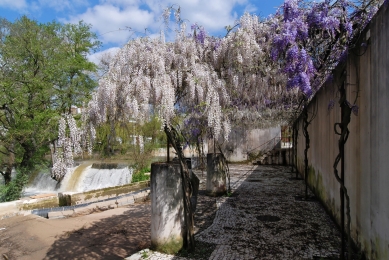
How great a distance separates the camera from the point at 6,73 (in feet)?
40.2

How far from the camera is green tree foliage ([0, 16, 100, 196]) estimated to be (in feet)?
38.7

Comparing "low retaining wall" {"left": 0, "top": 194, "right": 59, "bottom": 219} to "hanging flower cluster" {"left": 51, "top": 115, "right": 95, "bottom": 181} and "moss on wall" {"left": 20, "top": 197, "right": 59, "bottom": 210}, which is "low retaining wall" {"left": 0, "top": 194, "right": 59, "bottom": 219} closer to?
"moss on wall" {"left": 20, "top": 197, "right": 59, "bottom": 210}

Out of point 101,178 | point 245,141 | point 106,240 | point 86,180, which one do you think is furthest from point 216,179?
point 86,180

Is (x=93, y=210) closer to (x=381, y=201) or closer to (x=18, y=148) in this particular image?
(x=381, y=201)

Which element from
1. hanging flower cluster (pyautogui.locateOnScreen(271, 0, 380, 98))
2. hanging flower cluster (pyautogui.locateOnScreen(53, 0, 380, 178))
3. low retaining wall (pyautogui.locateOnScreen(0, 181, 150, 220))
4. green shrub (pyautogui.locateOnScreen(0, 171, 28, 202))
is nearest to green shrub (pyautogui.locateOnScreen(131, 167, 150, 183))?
low retaining wall (pyautogui.locateOnScreen(0, 181, 150, 220))

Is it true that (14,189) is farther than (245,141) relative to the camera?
No

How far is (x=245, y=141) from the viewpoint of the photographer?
15.8 m

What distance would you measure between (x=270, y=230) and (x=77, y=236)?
386 cm

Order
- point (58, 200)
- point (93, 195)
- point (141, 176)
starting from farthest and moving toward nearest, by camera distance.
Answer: point (141, 176) → point (93, 195) → point (58, 200)

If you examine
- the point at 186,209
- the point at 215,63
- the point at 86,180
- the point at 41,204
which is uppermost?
the point at 215,63

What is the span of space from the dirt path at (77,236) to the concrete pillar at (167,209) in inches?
38.8

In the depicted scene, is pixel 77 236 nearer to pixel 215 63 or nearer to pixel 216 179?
pixel 216 179

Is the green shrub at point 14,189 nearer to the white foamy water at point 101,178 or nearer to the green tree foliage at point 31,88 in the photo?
the green tree foliage at point 31,88

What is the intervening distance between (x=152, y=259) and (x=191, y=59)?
9.28 ft
